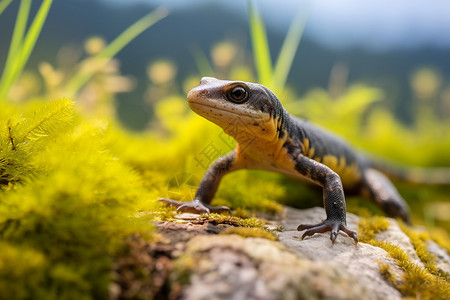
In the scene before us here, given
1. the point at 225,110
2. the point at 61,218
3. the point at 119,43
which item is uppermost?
the point at 119,43

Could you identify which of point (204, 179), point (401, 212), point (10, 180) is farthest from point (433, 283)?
point (10, 180)

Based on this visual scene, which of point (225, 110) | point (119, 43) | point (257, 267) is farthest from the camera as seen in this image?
point (119, 43)

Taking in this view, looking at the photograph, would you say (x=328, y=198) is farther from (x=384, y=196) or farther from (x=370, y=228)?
(x=384, y=196)

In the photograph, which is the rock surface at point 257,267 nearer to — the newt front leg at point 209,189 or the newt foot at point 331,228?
the newt foot at point 331,228

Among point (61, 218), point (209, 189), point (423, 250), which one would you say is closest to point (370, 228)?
point (423, 250)

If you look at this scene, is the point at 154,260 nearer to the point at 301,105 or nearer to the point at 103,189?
the point at 103,189

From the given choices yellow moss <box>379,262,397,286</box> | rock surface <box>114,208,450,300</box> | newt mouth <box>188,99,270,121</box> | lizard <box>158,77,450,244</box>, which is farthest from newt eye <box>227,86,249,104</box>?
A: yellow moss <box>379,262,397,286</box>

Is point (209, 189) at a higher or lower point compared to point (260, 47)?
lower

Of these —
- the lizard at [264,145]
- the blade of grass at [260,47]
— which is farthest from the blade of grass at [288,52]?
the lizard at [264,145]
